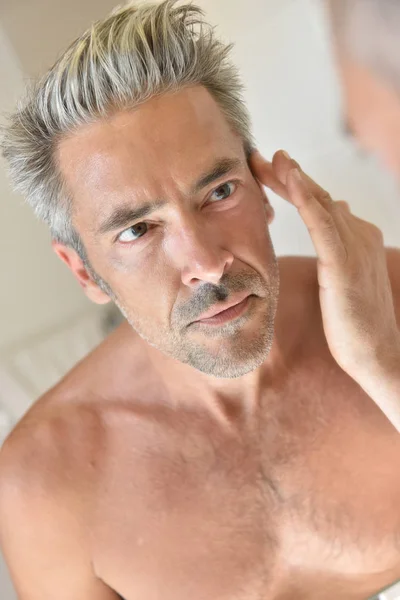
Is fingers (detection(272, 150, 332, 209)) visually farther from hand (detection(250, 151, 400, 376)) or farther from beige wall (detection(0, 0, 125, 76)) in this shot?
beige wall (detection(0, 0, 125, 76))

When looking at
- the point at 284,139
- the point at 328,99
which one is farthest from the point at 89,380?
the point at 328,99

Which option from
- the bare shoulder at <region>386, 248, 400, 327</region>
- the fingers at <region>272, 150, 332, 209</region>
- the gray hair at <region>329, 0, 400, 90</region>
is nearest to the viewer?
the fingers at <region>272, 150, 332, 209</region>

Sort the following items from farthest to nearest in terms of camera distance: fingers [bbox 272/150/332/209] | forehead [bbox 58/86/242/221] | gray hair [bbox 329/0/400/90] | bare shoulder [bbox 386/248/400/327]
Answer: gray hair [bbox 329/0/400/90] → bare shoulder [bbox 386/248/400/327] → fingers [bbox 272/150/332/209] → forehead [bbox 58/86/242/221]

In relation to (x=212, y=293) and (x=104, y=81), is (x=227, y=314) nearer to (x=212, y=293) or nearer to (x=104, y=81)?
(x=212, y=293)

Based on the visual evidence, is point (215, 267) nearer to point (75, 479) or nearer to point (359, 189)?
point (75, 479)

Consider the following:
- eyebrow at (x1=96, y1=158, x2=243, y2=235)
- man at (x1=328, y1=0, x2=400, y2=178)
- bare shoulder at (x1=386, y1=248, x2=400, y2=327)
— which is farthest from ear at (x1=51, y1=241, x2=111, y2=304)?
man at (x1=328, y1=0, x2=400, y2=178)

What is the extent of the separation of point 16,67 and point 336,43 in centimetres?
73

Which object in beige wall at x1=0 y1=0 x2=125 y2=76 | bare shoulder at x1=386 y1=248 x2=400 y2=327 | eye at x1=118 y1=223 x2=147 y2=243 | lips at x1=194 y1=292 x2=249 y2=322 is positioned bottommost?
bare shoulder at x1=386 y1=248 x2=400 y2=327

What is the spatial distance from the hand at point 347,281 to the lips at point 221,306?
14 centimetres

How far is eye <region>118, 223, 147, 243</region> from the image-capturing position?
0.73 meters

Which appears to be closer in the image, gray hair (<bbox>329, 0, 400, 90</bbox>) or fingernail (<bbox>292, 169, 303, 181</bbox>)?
fingernail (<bbox>292, 169, 303, 181</bbox>)

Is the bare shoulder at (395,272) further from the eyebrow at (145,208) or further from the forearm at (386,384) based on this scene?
the eyebrow at (145,208)

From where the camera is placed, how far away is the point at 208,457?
37.0 inches

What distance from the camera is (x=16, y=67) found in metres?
0.99
